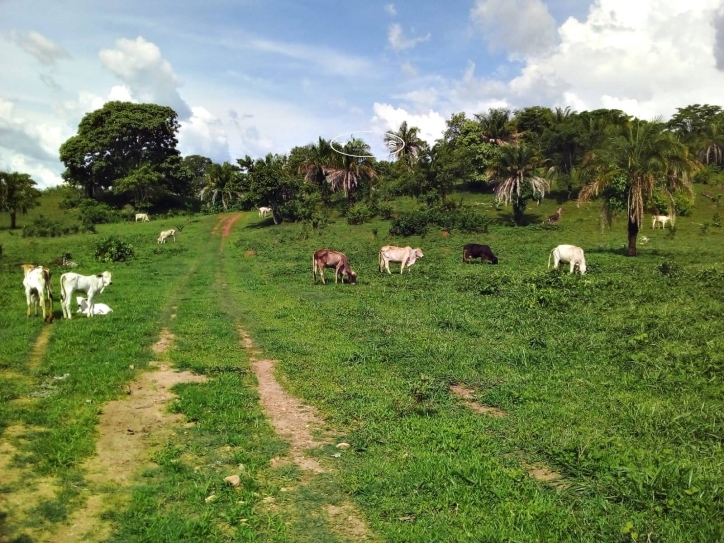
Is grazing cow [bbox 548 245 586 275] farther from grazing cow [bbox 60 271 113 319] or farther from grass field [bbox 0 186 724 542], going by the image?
grazing cow [bbox 60 271 113 319]

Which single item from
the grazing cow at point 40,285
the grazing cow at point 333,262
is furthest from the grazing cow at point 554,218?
the grazing cow at point 40,285

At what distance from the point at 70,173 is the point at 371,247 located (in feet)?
131

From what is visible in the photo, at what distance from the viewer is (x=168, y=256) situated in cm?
3303

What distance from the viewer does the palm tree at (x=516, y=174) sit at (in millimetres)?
38844

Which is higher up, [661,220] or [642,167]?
[642,167]

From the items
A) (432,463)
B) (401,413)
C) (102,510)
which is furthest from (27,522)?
(401,413)

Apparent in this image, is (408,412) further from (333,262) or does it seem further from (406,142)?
(406,142)

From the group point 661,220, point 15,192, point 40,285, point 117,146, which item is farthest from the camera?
point 117,146

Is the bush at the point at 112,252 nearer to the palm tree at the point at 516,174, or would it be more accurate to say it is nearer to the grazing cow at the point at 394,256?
the grazing cow at the point at 394,256

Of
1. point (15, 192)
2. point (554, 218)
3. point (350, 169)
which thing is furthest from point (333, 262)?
point (15, 192)

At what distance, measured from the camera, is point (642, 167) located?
84.9ft

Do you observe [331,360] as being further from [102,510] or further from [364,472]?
[102,510]

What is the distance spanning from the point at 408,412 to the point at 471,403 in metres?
1.20

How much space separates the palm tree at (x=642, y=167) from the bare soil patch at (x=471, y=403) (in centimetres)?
2034
